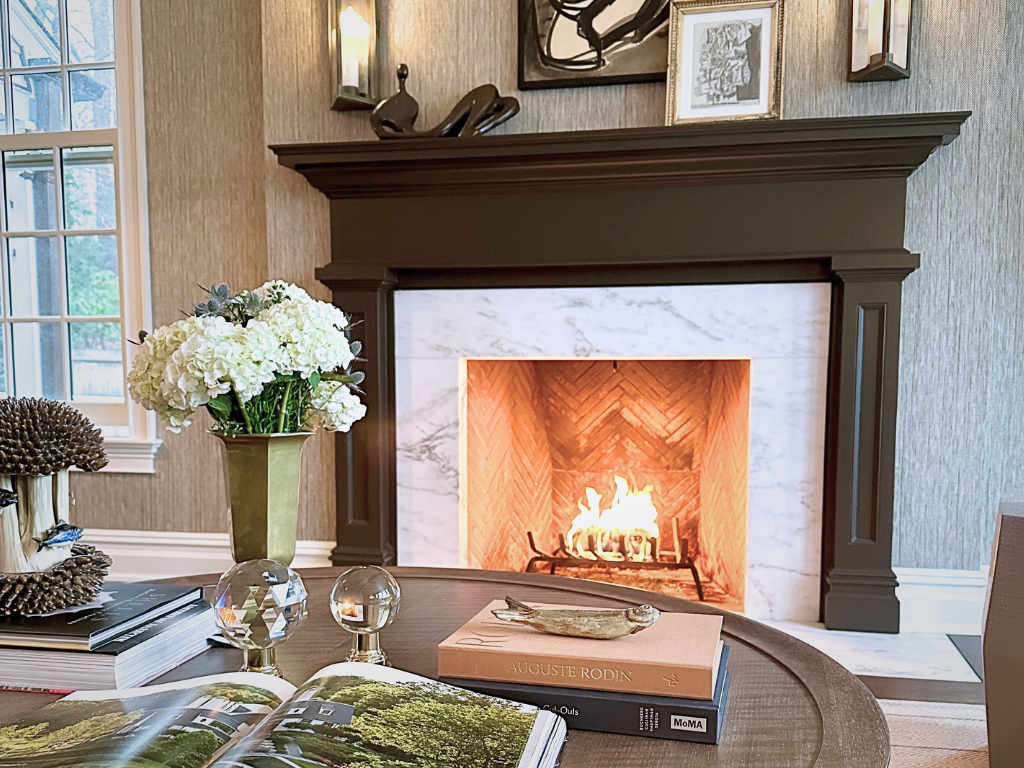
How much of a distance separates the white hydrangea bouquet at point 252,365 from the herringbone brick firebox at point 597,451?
166 cm

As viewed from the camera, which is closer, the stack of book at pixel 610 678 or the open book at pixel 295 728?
the open book at pixel 295 728

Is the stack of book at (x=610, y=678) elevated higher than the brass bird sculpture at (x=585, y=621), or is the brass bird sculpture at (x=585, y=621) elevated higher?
the brass bird sculpture at (x=585, y=621)

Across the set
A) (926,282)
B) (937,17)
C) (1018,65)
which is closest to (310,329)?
(926,282)

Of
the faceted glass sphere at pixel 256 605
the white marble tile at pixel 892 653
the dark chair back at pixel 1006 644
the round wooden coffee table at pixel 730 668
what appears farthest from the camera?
the white marble tile at pixel 892 653

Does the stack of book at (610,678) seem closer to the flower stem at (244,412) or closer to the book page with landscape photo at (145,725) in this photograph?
the book page with landscape photo at (145,725)

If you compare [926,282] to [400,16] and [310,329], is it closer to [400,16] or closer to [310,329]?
[400,16]

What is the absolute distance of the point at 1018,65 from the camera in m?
2.42

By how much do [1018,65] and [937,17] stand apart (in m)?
0.35

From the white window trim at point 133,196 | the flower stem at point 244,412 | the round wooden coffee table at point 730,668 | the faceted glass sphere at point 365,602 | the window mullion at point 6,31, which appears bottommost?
the round wooden coffee table at point 730,668

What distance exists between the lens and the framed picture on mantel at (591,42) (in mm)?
2436

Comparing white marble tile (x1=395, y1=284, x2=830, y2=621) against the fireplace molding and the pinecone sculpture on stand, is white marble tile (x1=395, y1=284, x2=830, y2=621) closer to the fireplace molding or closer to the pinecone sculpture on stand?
the fireplace molding

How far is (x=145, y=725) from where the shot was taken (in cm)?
67

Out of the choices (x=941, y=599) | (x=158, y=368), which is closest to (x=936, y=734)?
(x=941, y=599)

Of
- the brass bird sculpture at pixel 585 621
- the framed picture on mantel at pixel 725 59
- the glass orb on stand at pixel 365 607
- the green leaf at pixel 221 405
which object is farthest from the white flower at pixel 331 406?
the framed picture on mantel at pixel 725 59
